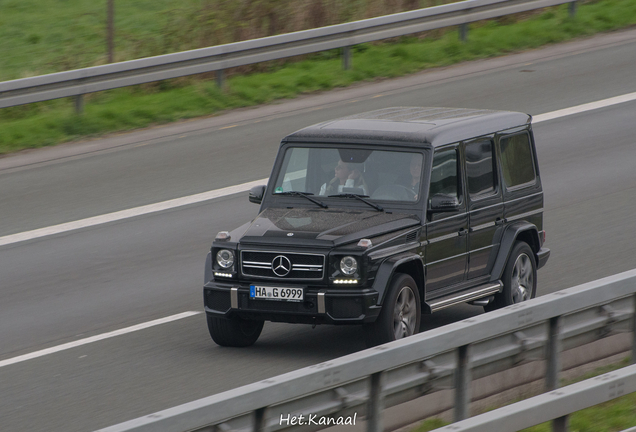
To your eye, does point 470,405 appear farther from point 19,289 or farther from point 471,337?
point 19,289

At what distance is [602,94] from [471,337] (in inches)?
533

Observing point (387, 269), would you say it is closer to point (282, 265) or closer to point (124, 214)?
point (282, 265)

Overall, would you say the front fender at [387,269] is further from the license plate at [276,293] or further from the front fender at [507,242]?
the front fender at [507,242]

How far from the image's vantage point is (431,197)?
29.3ft

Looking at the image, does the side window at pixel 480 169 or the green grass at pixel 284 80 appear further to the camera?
the green grass at pixel 284 80

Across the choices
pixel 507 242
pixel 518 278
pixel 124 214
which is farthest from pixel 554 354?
pixel 124 214

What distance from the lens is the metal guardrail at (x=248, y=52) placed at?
16656 millimetres

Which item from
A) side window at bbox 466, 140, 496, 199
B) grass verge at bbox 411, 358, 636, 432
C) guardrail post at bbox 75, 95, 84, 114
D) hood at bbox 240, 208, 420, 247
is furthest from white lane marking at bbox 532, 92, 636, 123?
grass verge at bbox 411, 358, 636, 432

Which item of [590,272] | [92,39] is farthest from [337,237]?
[92,39]

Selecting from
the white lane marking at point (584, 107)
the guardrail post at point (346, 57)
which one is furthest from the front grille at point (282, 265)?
the guardrail post at point (346, 57)

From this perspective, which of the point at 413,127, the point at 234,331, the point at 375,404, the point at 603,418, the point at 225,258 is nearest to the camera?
the point at 375,404

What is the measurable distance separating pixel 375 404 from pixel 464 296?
12.7 ft

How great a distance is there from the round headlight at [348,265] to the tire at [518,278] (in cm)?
193

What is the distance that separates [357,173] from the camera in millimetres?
9133
